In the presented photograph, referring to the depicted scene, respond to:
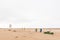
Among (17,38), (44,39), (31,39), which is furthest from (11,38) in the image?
(44,39)

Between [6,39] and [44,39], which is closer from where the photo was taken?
[6,39]

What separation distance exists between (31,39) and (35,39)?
0.49 m

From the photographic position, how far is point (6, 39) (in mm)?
20188

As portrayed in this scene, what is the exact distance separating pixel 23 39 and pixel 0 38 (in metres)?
2.31

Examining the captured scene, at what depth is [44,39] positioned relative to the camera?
21.5 metres

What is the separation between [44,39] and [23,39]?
2.44 meters

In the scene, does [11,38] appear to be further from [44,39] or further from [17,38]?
[44,39]

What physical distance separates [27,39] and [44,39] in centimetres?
204

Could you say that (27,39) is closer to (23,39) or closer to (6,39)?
(23,39)

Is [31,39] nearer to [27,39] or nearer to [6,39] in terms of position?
[27,39]

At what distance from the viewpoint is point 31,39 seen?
20.8m

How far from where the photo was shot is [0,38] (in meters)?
20.4

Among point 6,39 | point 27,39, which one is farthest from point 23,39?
point 6,39

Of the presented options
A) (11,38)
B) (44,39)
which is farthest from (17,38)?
(44,39)
